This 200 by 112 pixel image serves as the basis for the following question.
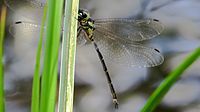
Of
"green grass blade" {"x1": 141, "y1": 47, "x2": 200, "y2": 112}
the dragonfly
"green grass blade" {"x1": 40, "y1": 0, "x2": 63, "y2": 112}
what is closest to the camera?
"green grass blade" {"x1": 141, "y1": 47, "x2": 200, "y2": 112}

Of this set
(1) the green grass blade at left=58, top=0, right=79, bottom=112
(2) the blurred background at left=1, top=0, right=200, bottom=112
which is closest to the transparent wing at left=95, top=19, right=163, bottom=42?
(2) the blurred background at left=1, top=0, right=200, bottom=112

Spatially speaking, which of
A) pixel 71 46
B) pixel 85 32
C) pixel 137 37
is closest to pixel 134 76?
pixel 137 37

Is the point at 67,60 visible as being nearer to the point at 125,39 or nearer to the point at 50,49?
the point at 50,49

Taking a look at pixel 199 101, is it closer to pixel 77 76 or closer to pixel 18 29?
pixel 77 76

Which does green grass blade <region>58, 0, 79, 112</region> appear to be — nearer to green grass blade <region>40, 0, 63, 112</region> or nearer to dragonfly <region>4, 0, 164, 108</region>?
green grass blade <region>40, 0, 63, 112</region>

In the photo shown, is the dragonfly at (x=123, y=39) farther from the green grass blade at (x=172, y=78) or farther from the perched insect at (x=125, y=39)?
the green grass blade at (x=172, y=78)
